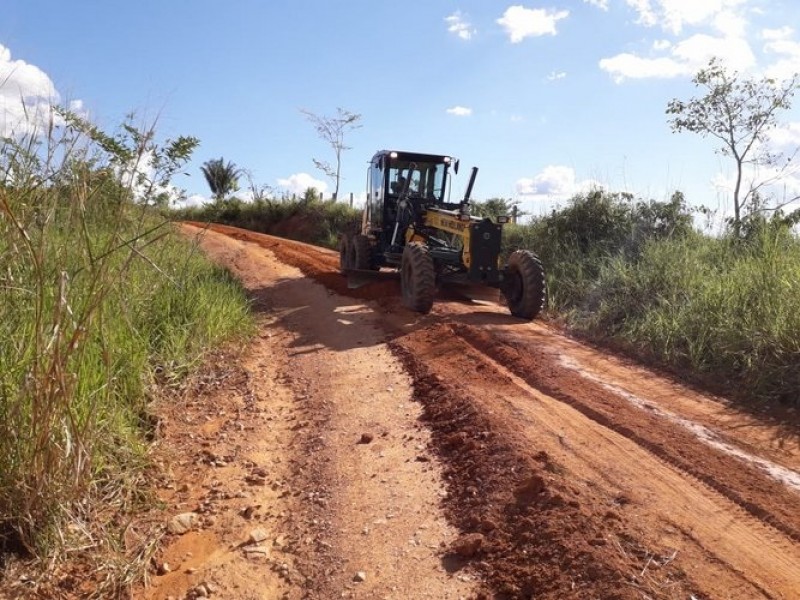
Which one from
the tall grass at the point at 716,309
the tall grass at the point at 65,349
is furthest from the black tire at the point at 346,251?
the tall grass at the point at 65,349

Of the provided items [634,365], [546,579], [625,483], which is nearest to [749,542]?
[625,483]

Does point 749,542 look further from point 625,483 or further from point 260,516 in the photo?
point 260,516

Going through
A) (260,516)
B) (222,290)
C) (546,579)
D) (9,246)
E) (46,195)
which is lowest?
(260,516)

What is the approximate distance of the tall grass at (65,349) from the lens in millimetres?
2994

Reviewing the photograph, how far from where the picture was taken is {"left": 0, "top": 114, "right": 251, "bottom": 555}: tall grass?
118 inches

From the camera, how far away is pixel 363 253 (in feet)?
40.0

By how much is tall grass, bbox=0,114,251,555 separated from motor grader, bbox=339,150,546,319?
16.7 feet

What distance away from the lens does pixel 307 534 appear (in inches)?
142

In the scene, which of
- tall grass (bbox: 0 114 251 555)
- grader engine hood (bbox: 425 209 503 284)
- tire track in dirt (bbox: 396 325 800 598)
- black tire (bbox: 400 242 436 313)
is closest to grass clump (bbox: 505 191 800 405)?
grader engine hood (bbox: 425 209 503 284)

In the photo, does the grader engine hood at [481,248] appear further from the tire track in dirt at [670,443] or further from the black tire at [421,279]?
the tire track in dirt at [670,443]

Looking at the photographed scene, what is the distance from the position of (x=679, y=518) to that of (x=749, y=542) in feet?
1.10

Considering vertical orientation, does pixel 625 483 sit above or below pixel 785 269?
below

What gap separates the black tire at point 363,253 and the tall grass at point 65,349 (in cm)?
730

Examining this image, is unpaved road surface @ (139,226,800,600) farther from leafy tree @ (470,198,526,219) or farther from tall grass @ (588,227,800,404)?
leafy tree @ (470,198,526,219)
